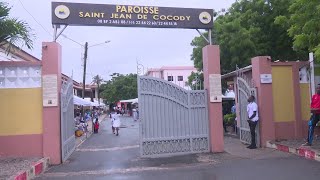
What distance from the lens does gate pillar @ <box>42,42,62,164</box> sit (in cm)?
1244

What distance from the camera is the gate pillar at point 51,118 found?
40.8 ft

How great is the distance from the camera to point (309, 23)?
11.6m

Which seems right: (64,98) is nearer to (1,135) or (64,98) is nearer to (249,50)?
(1,135)

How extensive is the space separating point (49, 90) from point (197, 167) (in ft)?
15.7

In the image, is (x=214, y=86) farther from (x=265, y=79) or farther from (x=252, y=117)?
(x=265, y=79)

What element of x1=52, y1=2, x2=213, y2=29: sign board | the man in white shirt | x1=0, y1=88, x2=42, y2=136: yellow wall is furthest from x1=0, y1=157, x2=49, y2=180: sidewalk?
the man in white shirt

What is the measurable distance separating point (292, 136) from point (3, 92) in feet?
30.2

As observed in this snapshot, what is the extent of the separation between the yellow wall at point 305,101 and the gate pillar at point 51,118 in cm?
792

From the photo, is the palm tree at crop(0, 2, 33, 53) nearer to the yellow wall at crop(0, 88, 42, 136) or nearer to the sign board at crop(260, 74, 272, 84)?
the yellow wall at crop(0, 88, 42, 136)

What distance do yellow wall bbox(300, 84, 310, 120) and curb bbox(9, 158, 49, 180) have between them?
8350 mm

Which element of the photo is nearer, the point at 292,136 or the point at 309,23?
the point at 309,23

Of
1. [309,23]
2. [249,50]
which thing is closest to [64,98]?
[309,23]

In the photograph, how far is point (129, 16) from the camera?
13.3 metres

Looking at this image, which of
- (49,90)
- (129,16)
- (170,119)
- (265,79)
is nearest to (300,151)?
(265,79)
